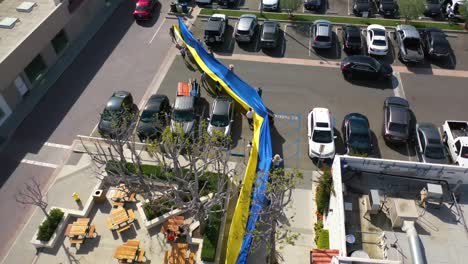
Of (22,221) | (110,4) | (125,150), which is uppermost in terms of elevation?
(110,4)

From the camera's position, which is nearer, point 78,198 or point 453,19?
point 78,198

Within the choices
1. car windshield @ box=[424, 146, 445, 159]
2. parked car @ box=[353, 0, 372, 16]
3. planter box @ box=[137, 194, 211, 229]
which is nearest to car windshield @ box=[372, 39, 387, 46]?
parked car @ box=[353, 0, 372, 16]

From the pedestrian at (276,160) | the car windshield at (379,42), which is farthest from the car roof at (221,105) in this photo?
the car windshield at (379,42)

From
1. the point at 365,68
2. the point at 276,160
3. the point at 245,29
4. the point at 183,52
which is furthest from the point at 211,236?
the point at 245,29

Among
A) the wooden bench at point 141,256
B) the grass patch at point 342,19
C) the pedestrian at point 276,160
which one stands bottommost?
the wooden bench at point 141,256

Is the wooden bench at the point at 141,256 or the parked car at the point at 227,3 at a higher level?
the parked car at the point at 227,3

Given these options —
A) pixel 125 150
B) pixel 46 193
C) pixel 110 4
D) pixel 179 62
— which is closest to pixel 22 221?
pixel 46 193

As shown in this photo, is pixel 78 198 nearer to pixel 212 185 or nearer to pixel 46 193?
pixel 46 193

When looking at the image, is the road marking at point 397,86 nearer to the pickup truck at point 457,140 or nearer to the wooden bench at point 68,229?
the pickup truck at point 457,140
